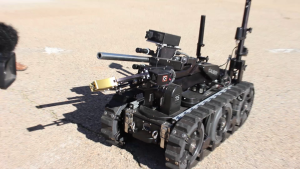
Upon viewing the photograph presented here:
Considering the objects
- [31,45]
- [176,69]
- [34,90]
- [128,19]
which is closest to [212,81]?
A: [176,69]

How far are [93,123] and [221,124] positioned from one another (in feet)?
8.31

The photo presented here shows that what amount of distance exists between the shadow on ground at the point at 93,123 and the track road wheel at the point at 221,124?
37.9 inches

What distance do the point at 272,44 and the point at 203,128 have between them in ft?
33.5

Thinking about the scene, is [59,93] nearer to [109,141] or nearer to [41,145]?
[41,145]

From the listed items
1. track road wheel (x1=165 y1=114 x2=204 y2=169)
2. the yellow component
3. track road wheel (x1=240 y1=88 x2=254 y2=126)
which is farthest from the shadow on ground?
track road wheel (x1=240 y1=88 x2=254 y2=126)

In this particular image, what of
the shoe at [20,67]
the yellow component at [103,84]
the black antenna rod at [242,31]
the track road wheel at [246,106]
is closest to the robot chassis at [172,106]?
the yellow component at [103,84]

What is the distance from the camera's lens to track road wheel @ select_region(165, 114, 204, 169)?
4164 mm

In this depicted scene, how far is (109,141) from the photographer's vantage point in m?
5.08

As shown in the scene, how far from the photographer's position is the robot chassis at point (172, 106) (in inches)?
168

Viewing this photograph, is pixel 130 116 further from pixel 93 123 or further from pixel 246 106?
pixel 246 106

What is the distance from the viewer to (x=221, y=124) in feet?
17.3

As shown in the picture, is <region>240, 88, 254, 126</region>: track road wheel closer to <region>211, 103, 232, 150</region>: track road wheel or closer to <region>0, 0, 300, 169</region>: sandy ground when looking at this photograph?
<region>0, 0, 300, 169</region>: sandy ground

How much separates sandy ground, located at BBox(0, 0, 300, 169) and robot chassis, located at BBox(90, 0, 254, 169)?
0.43 meters

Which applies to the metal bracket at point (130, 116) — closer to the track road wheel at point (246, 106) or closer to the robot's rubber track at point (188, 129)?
the robot's rubber track at point (188, 129)
